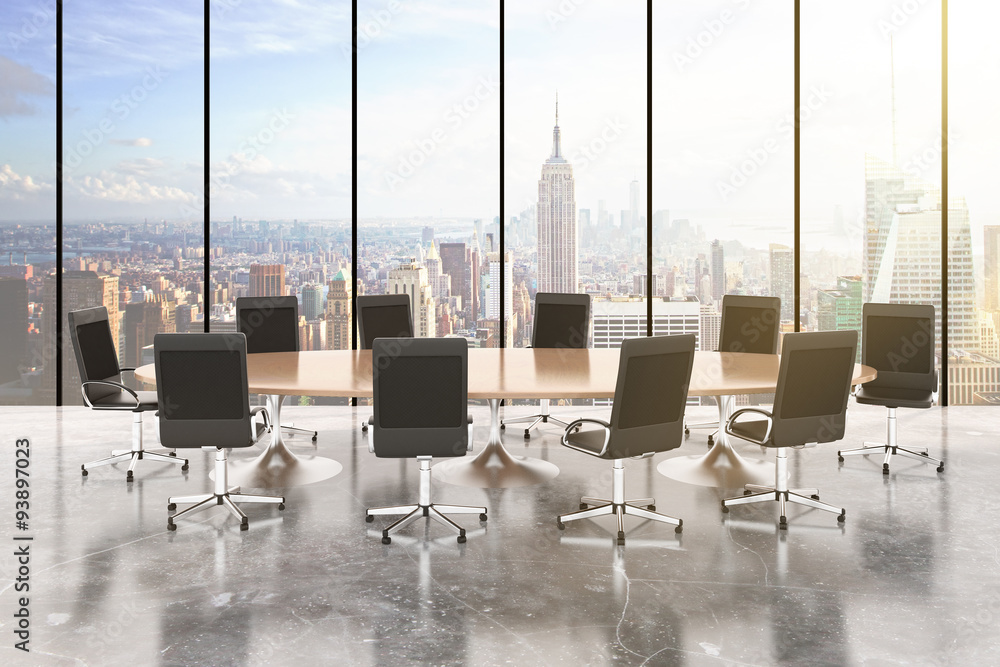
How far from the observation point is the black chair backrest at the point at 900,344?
20.3 feet

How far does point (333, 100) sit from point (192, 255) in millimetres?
1997

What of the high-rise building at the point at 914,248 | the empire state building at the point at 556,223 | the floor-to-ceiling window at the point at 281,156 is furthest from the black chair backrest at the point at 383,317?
the high-rise building at the point at 914,248

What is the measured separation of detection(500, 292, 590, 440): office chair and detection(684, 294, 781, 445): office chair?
1.14m

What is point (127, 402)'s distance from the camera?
5805 millimetres

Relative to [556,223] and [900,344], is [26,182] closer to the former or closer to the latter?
[556,223]

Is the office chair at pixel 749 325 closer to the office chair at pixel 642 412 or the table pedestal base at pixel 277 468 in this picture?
the office chair at pixel 642 412

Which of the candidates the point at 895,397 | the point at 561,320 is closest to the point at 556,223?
the point at 561,320

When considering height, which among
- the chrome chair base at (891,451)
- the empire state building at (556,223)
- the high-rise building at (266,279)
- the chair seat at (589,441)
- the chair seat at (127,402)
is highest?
the empire state building at (556,223)

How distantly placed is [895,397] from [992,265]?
294cm

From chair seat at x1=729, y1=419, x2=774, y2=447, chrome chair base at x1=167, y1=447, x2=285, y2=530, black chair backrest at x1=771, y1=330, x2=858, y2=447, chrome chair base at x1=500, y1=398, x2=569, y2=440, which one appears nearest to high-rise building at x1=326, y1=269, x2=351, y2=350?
chrome chair base at x1=500, y1=398, x2=569, y2=440

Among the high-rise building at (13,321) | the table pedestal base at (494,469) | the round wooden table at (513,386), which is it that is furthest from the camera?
the high-rise building at (13,321)

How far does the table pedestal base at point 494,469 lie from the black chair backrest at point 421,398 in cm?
119

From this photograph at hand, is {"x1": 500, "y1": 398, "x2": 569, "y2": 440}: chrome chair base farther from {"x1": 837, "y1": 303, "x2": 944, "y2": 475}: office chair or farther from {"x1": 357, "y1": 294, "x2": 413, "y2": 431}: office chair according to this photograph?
{"x1": 837, "y1": 303, "x2": 944, "y2": 475}: office chair

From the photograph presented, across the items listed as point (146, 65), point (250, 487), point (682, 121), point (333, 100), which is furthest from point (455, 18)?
point (250, 487)
